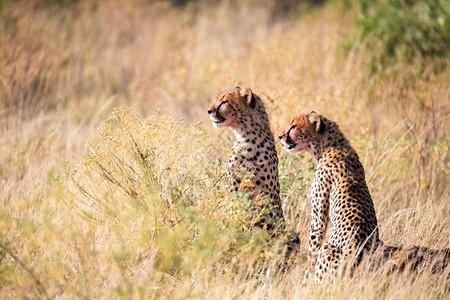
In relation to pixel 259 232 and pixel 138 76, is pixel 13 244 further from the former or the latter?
pixel 138 76

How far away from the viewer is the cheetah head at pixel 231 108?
14.1 feet

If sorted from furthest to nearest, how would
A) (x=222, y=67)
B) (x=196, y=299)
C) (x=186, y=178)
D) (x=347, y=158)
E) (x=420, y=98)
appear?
1. (x=222, y=67)
2. (x=420, y=98)
3. (x=347, y=158)
4. (x=186, y=178)
5. (x=196, y=299)

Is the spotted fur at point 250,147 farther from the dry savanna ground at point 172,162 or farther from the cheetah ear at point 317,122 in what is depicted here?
the cheetah ear at point 317,122

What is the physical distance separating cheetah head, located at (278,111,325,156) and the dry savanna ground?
0.42 meters

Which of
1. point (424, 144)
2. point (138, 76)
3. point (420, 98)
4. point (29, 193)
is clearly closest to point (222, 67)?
point (138, 76)

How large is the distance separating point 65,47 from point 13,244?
19.4ft

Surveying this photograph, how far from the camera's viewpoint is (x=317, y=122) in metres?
4.48

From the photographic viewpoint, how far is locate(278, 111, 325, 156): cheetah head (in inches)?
177

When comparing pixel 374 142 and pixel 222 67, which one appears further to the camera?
pixel 222 67

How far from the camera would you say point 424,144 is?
5.73 metres

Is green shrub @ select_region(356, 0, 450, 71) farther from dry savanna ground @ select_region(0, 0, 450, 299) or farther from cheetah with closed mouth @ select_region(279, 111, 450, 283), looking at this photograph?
cheetah with closed mouth @ select_region(279, 111, 450, 283)

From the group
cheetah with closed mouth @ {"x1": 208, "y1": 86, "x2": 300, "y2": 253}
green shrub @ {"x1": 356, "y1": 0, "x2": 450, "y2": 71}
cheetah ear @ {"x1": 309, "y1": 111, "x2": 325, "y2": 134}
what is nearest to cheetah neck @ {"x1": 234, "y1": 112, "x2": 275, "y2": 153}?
cheetah with closed mouth @ {"x1": 208, "y1": 86, "x2": 300, "y2": 253}

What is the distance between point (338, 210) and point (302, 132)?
69 centimetres

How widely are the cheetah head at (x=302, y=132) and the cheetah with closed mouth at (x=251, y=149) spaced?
150 millimetres
